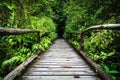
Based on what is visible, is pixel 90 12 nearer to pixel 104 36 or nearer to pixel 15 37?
pixel 104 36

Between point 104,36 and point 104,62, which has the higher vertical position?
point 104,36

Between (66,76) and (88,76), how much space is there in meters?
0.45

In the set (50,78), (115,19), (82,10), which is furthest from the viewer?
(82,10)

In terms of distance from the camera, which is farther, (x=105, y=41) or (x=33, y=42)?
(x=33, y=42)

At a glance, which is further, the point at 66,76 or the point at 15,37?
the point at 15,37

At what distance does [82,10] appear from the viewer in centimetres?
1037

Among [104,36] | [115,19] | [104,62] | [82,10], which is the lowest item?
[104,62]

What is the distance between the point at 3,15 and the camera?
6457 mm

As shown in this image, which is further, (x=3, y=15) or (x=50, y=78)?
(x=3, y=15)

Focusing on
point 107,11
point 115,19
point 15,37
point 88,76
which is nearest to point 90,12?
point 107,11

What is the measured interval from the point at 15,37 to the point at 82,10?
5237 millimetres

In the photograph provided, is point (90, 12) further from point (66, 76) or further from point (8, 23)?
point (66, 76)

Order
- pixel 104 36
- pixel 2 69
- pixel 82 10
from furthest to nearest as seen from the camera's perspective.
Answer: pixel 82 10, pixel 104 36, pixel 2 69

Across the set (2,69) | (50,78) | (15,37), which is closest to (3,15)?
(15,37)
